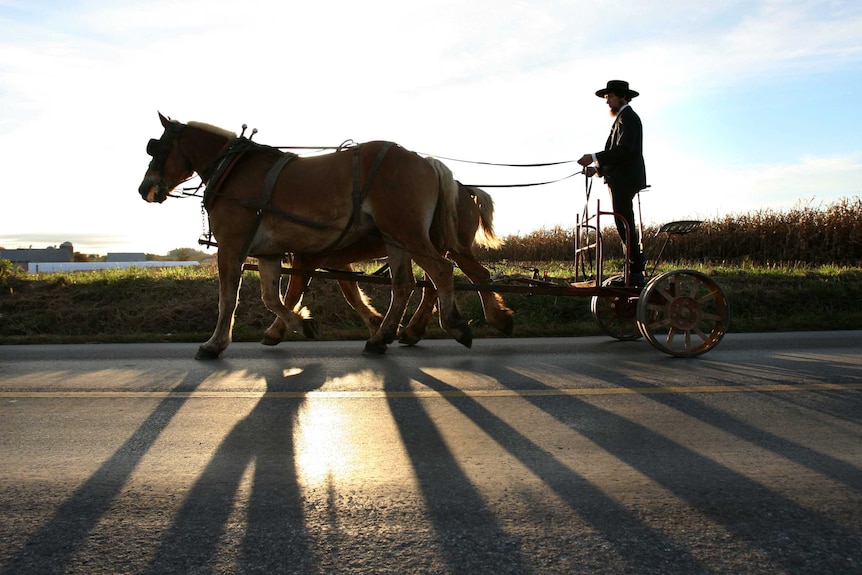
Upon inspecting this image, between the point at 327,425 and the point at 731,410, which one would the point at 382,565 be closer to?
the point at 327,425

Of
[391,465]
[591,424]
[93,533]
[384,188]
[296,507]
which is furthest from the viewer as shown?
[384,188]

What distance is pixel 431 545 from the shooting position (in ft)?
8.47

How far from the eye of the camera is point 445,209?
742 cm

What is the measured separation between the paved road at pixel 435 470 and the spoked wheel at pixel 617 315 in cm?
198

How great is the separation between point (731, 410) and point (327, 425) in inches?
91.3

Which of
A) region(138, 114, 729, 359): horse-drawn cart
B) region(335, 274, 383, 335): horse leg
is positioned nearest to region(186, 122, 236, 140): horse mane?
region(138, 114, 729, 359): horse-drawn cart

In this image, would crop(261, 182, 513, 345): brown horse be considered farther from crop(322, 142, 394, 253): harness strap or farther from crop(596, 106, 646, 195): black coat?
crop(596, 106, 646, 195): black coat

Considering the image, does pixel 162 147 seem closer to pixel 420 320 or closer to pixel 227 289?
pixel 227 289

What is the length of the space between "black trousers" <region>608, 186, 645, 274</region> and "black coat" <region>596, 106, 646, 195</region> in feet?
0.10

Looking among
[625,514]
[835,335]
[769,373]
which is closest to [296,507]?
[625,514]

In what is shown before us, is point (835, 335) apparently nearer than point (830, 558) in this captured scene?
No

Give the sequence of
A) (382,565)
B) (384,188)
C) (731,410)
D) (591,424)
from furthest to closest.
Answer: (384,188) → (731,410) → (591,424) → (382,565)

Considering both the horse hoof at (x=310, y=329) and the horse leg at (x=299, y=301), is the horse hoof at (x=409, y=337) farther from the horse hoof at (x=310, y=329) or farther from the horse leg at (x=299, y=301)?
the horse hoof at (x=310, y=329)

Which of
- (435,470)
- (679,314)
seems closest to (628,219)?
(679,314)
